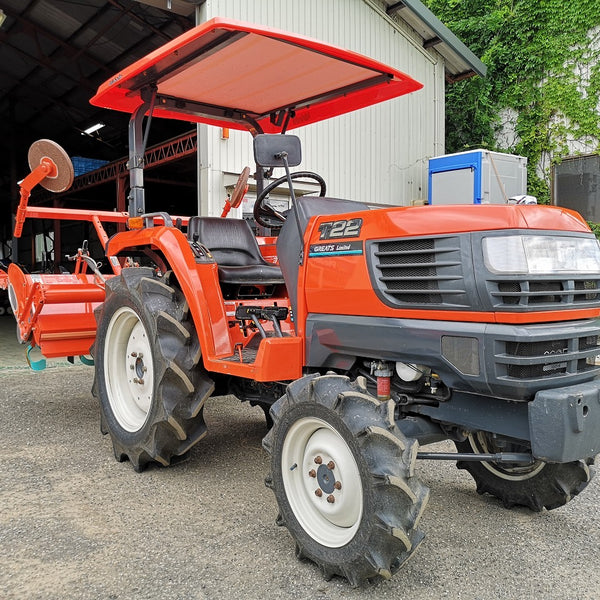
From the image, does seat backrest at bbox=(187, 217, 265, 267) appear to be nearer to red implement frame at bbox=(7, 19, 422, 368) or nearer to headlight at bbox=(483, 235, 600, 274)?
red implement frame at bbox=(7, 19, 422, 368)

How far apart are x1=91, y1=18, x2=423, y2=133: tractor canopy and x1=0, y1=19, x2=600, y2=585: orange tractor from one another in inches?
0.6

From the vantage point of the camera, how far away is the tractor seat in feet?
11.3

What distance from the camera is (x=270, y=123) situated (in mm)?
4172

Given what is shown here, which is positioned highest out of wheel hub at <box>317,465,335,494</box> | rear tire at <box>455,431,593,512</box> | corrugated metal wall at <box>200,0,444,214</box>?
corrugated metal wall at <box>200,0,444,214</box>

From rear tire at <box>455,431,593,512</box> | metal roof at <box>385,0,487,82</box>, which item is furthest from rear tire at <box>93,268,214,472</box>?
metal roof at <box>385,0,487,82</box>

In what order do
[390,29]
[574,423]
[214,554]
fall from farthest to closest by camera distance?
[390,29], [214,554], [574,423]

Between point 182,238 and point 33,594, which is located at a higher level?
point 182,238

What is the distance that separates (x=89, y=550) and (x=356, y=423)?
1.29 m

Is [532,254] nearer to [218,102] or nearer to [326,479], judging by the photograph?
[326,479]

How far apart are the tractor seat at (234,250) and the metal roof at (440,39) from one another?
711 cm

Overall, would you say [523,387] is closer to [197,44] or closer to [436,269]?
[436,269]

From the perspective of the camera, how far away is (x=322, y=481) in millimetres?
2396

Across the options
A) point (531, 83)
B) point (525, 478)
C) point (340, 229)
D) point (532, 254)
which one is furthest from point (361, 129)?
point (532, 254)

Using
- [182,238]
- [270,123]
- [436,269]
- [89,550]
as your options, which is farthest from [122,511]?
[270,123]
